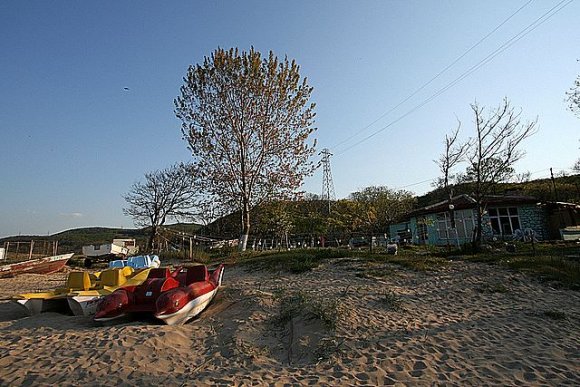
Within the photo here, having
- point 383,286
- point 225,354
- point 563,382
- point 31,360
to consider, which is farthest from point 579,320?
point 31,360

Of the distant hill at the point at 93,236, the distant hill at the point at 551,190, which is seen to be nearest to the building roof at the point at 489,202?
the distant hill at the point at 551,190

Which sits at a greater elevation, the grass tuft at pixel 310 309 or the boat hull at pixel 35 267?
the boat hull at pixel 35 267

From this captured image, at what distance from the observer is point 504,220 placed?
2609 cm

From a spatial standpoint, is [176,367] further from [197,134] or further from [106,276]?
[197,134]

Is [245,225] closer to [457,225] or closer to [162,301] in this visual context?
[162,301]

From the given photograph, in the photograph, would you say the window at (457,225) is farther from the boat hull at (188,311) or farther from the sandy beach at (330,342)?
the boat hull at (188,311)

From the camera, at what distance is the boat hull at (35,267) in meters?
19.8

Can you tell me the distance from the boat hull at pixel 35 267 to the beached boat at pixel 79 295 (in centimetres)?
1317

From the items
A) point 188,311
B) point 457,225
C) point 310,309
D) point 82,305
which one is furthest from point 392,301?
point 457,225

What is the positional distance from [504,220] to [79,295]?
27285mm

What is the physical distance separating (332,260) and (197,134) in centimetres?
1305

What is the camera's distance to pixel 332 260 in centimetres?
1554

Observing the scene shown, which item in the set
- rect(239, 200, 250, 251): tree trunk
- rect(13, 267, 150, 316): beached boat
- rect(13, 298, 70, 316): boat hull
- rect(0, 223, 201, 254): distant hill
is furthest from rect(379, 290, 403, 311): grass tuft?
rect(0, 223, 201, 254): distant hill

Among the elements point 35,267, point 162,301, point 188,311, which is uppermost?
point 35,267
